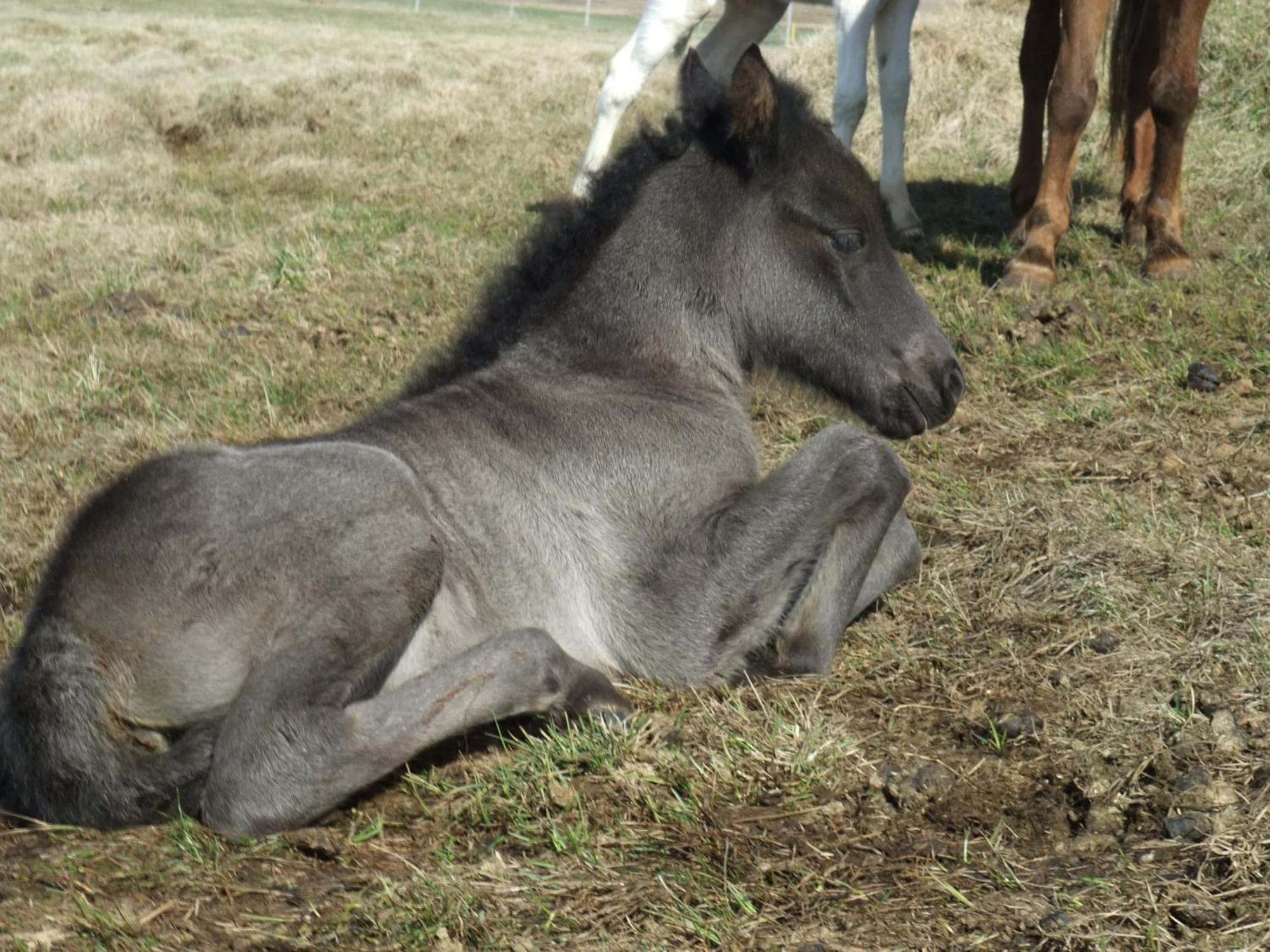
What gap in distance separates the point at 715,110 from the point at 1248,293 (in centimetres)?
376

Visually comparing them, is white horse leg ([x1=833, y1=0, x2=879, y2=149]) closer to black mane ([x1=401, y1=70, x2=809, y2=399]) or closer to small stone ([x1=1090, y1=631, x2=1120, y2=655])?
black mane ([x1=401, y1=70, x2=809, y2=399])

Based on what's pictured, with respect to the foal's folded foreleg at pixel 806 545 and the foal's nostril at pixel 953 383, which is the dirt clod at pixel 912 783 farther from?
the foal's nostril at pixel 953 383

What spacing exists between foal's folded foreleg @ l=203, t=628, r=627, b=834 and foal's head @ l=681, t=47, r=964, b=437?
62.0 inches

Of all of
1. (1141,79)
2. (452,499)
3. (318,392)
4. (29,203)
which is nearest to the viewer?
(452,499)

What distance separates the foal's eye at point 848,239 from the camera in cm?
442

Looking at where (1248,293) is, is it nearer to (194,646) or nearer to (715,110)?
(715,110)

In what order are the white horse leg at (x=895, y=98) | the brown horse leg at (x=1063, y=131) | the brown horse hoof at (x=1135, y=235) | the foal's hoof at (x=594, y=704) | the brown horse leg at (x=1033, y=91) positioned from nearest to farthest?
the foal's hoof at (x=594, y=704) → the brown horse leg at (x=1063, y=131) → the brown horse hoof at (x=1135, y=235) → the brown horse leg at (x=1033, y=91) → the white horse leg at (x=895, y=98)

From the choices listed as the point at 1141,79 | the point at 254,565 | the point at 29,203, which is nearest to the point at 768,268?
the point at 254,565

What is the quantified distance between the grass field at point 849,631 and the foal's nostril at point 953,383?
53cm

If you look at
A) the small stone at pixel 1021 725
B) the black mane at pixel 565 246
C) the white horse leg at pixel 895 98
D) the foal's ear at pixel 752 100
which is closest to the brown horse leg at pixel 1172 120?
the white horse leg at pixel 895 98

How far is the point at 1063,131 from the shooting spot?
7.23 m

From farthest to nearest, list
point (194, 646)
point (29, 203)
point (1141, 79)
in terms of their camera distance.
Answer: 1. point (29, 203)
2. point (1141, 79)
3. point (194, 646)

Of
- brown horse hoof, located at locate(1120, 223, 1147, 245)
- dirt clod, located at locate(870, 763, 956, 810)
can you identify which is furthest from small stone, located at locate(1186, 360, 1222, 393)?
dirt clod, located at locate(870, 763, 956, 810)

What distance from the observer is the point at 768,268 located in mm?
4445
